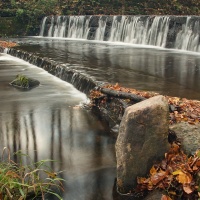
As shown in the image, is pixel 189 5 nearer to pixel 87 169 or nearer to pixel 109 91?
pixel 109 91

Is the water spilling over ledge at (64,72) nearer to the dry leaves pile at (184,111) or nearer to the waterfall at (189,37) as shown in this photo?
the dry leaves pile at (184,111)

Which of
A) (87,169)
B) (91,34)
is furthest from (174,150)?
(91,34)

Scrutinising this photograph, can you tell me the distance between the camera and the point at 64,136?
6875 millimetres

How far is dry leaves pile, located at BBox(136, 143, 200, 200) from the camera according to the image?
4.04m

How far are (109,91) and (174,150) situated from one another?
3.88 meters

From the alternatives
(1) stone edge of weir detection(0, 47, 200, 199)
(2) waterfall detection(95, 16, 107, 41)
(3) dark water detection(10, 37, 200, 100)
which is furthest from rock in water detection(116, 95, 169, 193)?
(2) waterfall detection(95, 16, 107, 41)

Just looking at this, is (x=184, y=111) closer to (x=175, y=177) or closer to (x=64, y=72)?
(x=175, y=177)

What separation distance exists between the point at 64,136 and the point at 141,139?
2755 mm

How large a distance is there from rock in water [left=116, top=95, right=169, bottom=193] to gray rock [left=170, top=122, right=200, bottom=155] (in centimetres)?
40

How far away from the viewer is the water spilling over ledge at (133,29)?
2119 cm

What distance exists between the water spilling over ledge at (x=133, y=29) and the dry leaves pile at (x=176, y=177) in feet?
54.5

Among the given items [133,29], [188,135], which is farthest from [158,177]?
[133,29]

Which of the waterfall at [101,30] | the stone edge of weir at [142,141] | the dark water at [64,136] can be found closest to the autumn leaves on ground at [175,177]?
the stone edge of weir at [142,141]

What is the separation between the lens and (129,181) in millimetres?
4570
